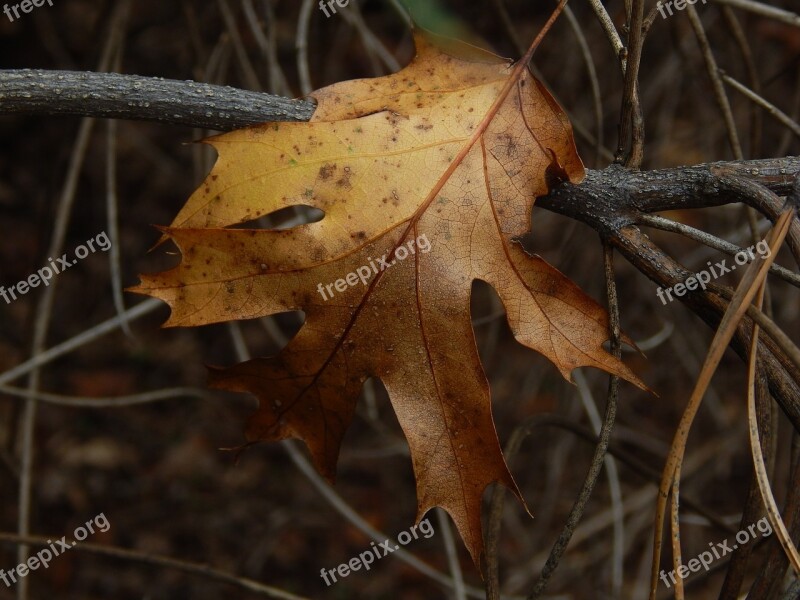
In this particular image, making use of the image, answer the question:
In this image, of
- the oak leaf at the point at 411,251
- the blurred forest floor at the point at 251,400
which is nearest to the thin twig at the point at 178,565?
the oak leaf at the point at 411,251

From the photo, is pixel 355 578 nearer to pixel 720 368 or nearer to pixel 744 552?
pixel 720 368

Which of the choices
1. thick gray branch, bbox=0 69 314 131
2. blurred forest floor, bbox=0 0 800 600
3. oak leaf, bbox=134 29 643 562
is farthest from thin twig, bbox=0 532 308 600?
blurred forest floor, bbox=0 0 800 600

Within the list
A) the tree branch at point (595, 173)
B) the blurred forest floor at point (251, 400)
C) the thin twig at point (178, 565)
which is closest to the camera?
the tree branch at point (595, 173)

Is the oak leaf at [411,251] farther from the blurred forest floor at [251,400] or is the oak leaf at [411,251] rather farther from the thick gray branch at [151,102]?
the blurred forest floor at [251,400]

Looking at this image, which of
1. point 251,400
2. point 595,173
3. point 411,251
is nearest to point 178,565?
point 411,251

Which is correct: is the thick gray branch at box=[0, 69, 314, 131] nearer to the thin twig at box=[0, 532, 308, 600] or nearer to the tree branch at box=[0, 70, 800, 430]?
the tree branch at box=[0, 70, 800, 430]

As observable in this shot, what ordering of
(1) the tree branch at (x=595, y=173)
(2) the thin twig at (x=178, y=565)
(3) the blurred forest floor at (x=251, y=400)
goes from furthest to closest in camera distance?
(3) the blurred forest floor at (x=251, y=400) < (2) the thin twig at (x=178, y=565) < (1) the tree branch at (x=595, y=173)

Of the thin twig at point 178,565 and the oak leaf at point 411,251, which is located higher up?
the oak leaf at point 411,251

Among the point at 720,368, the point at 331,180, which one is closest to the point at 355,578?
the point at 720,368
